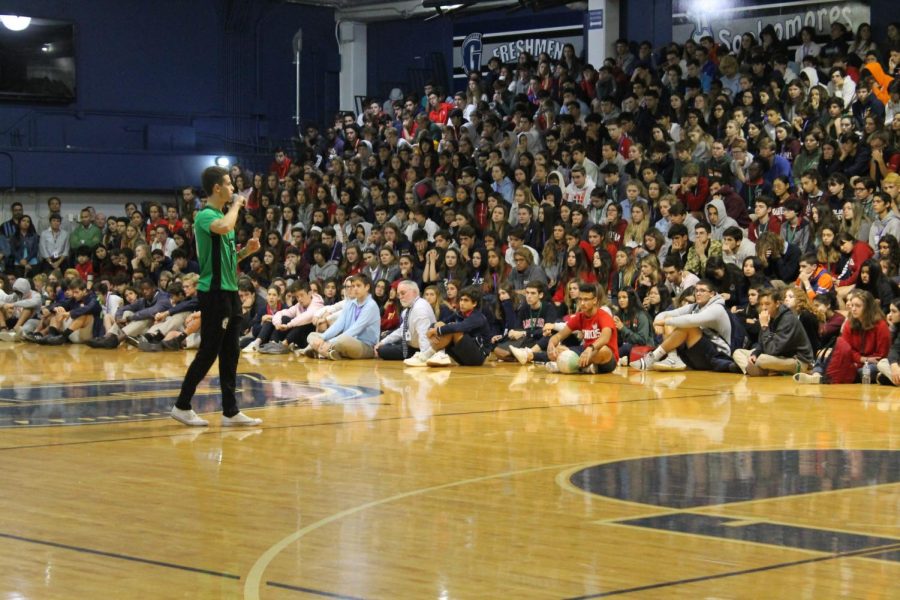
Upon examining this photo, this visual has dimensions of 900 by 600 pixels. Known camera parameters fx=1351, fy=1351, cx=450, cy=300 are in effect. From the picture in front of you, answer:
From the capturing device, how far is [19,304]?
19.3 meters

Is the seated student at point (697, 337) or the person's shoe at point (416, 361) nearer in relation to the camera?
the seated student at point (697, 337)

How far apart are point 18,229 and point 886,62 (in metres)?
13.8

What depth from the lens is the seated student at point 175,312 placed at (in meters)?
16.8

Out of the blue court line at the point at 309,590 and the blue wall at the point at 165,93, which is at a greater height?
the blue wall at the point at 165,93

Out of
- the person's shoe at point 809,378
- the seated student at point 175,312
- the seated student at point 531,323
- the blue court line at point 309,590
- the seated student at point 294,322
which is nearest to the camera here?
the blue court line at point 309,590

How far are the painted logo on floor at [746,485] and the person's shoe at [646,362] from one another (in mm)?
5785

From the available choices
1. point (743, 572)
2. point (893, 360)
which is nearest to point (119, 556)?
point (743, 572)

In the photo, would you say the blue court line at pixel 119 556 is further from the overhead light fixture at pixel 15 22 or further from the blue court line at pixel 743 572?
the overhead light fixture at pixel 15 22

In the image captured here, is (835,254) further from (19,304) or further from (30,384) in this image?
(19,304)

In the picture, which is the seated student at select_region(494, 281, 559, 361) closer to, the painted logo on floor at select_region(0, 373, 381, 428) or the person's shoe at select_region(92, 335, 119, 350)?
the painted logo on floor at select_region(0, 373, 381, 428)

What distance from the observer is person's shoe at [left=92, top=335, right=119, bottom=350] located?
17391 millimetres

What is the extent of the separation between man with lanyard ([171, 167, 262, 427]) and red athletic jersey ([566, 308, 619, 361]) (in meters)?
5.11

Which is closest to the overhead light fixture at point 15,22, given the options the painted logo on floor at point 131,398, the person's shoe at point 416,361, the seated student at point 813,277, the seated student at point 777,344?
the person's shoe at point 416,361

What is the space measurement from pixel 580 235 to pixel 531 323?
5.01 feet
